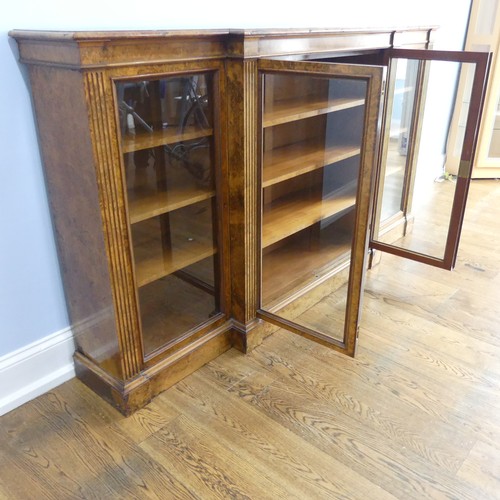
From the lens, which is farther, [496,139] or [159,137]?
[496,139]

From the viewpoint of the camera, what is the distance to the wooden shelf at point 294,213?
1902mm

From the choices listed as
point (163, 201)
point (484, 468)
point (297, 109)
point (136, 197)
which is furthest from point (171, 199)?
point (484, 468)

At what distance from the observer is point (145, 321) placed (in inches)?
64.1

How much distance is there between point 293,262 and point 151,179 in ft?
2.60

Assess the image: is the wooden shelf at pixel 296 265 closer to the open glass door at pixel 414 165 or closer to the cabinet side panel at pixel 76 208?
the open glass door at pixel 414 165

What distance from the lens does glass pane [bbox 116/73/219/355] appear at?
143cm

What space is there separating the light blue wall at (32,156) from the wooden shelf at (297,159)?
0.49 metres

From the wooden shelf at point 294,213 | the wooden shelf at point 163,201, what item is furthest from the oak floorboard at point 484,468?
the wooden shelf at point 163,201

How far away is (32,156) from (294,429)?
115cm

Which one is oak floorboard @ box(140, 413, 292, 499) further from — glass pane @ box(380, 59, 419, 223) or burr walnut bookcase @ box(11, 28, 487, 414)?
glass pane @ box(380, 59, 419, 223)

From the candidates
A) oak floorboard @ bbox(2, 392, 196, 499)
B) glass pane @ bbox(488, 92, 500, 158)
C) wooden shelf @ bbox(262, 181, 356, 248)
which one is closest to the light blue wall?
oak floorboard @ bbox(2, 392, 196, 499)

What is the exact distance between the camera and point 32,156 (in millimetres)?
1481

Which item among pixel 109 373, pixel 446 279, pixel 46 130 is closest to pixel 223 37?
pixel 46 130

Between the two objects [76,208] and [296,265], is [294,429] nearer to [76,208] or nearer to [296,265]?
[296,265]
